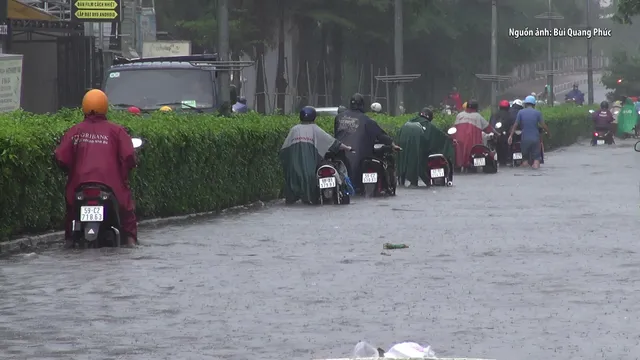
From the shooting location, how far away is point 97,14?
3656cm

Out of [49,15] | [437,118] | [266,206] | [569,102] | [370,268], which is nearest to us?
[370,268]

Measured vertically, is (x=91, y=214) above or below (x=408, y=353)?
above

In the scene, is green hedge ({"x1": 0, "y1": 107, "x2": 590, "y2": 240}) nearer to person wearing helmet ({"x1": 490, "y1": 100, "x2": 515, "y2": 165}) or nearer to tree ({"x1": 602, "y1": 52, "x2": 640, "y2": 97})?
person wearing helmet ({"x1": 490, "y1": 100, "x2": 515, "y2": 165})

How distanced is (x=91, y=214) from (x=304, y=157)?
823cm

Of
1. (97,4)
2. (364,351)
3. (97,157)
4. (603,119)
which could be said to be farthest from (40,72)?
(364,351)

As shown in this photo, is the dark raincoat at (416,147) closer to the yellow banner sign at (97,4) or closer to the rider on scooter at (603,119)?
the yellow banner sign at (97,4)

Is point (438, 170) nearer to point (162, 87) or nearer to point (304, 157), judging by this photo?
point (162, 87)

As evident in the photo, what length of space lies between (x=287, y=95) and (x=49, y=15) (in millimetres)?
21738

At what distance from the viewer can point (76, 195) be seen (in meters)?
16.1

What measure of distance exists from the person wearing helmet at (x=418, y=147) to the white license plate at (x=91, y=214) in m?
14.5

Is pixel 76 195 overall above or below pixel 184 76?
below

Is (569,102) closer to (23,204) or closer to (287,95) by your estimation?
(287,95)

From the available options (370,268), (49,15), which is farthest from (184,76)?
(370,268)

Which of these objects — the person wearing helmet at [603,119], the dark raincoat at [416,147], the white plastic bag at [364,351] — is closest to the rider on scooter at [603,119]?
the person wearing helmet at [603,119]
